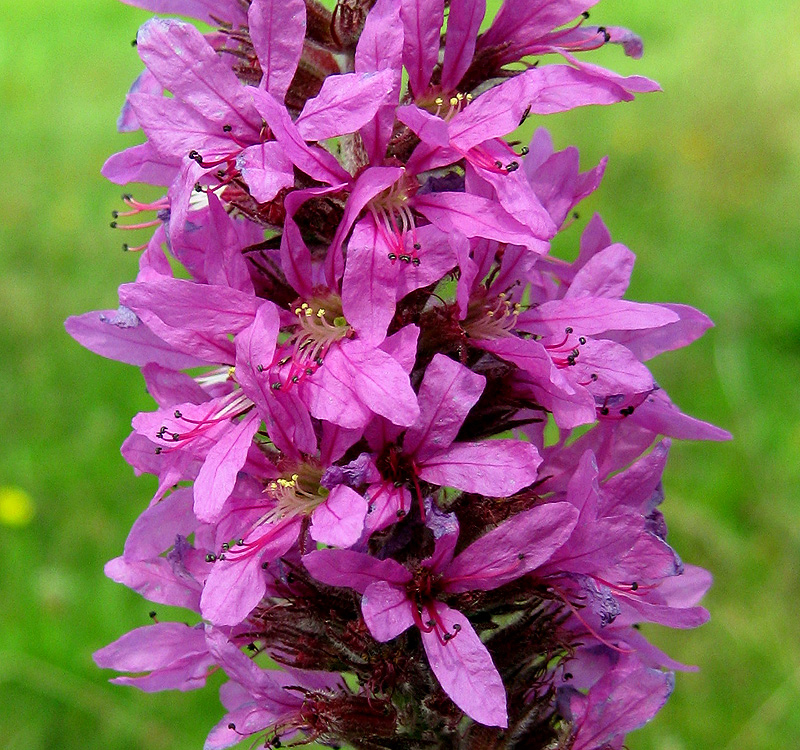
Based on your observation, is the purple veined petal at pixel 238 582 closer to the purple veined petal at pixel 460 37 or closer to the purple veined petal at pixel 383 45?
the purple veined petal at pixel 383 45

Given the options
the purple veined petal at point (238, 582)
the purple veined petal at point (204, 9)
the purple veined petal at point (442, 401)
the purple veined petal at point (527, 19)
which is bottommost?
the purple veined petal at point (238, 582)

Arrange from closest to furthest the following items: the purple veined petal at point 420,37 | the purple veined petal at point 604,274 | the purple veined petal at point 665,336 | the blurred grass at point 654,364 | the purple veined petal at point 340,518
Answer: the purple veined petal at point 340,518 → the purple veined petal at point 420,37 → the purple veined petal at point 604,274 → the purple veined petal at point 665,336 → the blurred grass at point 654,364

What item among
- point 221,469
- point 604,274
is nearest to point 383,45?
point 604,274

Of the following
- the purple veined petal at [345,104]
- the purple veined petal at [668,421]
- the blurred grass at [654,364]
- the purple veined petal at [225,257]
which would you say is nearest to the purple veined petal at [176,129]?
the purple veined petal at [225,257]

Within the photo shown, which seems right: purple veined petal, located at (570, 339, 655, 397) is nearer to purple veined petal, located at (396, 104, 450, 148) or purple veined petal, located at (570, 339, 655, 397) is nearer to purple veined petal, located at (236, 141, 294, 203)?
purple veined petal, located at (396, 104, 450, 148)

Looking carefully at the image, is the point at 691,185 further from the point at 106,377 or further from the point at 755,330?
the point at 106,377

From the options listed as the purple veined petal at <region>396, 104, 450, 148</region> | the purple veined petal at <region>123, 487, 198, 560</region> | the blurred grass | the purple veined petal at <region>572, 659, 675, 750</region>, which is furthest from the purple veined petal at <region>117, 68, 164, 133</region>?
the blurred grass
